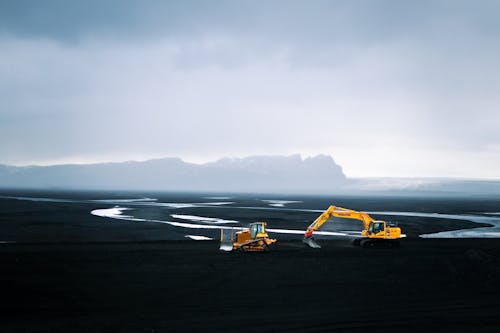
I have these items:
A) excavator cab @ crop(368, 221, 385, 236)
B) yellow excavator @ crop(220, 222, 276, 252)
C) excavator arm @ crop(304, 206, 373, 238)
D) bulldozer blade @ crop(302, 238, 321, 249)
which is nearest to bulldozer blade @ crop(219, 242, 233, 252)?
yellow excavator @ crop(220, 222, 276, 252)

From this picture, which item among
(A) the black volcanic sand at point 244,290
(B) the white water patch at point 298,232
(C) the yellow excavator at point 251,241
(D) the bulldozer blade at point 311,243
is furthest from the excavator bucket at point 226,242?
(B) the white water patch at point 298,232

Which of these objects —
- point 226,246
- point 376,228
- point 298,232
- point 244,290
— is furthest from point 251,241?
point 298,232

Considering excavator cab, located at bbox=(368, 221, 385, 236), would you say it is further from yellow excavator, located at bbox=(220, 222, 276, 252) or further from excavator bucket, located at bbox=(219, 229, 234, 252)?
excavator bucket, located at bbox=(219, 229, 234, 252)

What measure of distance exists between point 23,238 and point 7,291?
25.8 metres

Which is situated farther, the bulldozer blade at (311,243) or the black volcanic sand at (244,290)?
the bulldozer blade at (311,243)

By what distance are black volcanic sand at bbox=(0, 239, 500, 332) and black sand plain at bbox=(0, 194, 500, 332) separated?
0.06 meters

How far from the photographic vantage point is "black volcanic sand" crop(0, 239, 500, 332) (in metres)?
17.6

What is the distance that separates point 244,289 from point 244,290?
0.25 meters

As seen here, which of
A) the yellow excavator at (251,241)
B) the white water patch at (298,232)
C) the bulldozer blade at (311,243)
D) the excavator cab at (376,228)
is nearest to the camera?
the yellow excavator at (251,241)

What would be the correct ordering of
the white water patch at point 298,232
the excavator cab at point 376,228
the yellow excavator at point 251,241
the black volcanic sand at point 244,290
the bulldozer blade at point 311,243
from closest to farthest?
1. the black volcanic sand at point 244,290
2. the yellow excavator at point 251,241
3. the bulldozer blade at point 311,243
4. the excavator cab at point 376,228
5. the white water patch at point 298,232

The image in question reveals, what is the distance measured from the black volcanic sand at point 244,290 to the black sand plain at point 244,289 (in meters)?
0.06

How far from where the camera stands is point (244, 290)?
23.4m

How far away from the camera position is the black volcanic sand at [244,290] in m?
17.6

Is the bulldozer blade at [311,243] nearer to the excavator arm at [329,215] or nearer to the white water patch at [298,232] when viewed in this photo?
the excavator arm at [329,215]
